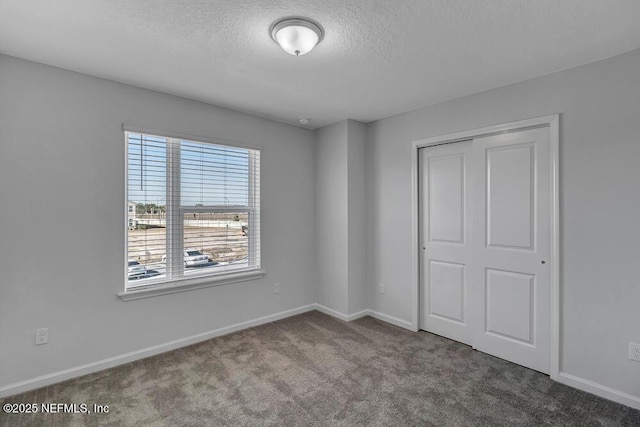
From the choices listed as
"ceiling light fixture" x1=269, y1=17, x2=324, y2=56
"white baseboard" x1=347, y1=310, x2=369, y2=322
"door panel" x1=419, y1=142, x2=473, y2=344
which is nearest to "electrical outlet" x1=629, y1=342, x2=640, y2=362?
"door panel" x1=419, y1=142, x2=473, y2=344

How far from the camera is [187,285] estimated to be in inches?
122

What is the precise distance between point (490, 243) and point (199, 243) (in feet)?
9.41

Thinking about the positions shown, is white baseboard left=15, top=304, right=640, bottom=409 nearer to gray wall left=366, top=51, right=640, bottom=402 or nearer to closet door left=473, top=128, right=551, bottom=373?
gray wall left=366, top=51, right=640, bottom=402

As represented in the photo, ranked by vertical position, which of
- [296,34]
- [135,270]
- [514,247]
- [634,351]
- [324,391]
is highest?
[296,34]

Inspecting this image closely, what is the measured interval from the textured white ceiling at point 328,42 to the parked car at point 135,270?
1.59 meters

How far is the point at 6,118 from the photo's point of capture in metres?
2.26

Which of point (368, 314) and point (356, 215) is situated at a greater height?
point (356, 215)

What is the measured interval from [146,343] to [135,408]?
82cm

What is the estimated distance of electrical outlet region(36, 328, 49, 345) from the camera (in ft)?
7.77

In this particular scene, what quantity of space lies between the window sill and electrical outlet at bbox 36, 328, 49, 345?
52 centimetres

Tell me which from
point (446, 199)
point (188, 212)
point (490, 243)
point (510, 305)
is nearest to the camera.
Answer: point (510, 305)

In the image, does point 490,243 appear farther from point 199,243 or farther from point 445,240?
point 199,243

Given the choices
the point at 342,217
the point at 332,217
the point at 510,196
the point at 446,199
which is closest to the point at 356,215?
the point at 342,217

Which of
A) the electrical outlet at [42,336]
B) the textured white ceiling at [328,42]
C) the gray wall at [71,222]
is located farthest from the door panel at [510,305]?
the electrical outlet at [42,336]
